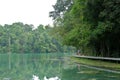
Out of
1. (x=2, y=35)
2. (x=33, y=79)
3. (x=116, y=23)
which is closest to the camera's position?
(x=33, y=79)

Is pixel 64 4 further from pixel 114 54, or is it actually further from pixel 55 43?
pixel 55 43

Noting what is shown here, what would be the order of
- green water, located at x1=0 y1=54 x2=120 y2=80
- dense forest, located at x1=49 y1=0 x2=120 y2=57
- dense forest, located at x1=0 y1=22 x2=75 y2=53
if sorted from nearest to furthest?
green water, located at x1=0 y1=54 x2=120 y2=80
dense forest, located at x1=49 y1=0 x2=120 y2=57
dense forest, located at x1=0 y1=22 x2=75 y2=53

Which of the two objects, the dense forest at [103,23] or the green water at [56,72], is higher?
the dense forest at [103,23]

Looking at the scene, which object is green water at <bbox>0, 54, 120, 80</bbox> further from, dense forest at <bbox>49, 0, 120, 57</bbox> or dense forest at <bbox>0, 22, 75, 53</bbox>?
dense forest at <bbox>0, 22, 75, 53</bbox>

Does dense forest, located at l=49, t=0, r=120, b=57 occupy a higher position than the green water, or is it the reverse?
dense forest, located at l=49, t=0, r=120, b=57

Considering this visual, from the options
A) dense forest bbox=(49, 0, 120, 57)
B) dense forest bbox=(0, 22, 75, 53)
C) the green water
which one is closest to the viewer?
the green water

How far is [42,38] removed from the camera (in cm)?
10119

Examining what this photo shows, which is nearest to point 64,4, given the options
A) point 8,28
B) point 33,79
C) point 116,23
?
point 116,23

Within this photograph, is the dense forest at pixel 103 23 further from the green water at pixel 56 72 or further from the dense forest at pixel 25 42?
the dense forest at pixel 25 42

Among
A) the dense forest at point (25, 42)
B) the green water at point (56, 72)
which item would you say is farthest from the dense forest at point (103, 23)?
the dense forest at point (25, 42)

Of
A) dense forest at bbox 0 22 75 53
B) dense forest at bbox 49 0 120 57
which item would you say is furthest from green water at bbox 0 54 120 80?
dense forest at bbox 0 22 75 53

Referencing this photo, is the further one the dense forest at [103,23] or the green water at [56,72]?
the dense forest at [103,23]

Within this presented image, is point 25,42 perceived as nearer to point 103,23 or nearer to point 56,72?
point 56,72

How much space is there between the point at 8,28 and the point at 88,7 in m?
82.3
